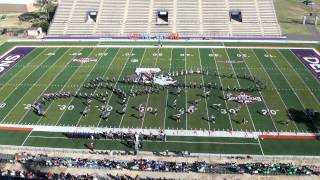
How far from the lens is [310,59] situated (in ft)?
191

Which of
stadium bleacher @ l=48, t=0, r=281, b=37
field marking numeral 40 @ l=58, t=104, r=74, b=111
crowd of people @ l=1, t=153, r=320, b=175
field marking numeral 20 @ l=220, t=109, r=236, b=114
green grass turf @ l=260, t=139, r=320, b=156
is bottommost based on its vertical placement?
green grass turf @ l=260, t=139, r=320, b=156

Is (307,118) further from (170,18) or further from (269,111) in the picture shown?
(170,18)

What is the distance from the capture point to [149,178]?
32.1 metres

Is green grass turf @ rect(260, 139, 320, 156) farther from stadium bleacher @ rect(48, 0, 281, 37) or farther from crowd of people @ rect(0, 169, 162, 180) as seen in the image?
stadium bleacher @ rect(48, 0, 281, 37)

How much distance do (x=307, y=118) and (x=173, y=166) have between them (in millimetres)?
16038

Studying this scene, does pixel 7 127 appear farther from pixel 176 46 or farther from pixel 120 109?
pixel 176 46

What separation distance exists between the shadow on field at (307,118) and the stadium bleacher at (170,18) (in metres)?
31.7

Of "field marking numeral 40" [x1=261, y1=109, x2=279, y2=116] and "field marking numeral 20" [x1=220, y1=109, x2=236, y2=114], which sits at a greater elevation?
"field marking numeral 20" [x1=220, y1=109, x2=236, y2=114]

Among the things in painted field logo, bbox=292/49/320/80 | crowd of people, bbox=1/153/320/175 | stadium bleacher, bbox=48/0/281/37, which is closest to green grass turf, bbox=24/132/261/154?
crowd of people, bbox=1/153/320/175

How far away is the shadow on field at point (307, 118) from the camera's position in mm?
39900

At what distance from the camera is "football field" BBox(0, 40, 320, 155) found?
4153 centimetres

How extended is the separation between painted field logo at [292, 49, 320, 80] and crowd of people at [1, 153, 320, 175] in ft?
72.8

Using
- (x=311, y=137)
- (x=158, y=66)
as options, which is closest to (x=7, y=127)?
(x=158, y=66)

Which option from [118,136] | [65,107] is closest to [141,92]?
[65,107]
